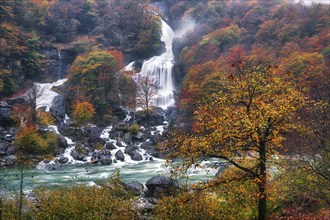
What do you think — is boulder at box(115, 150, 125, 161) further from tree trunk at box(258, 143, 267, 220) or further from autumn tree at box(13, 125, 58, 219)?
tree trunk at box(258, 143, 267, 220)

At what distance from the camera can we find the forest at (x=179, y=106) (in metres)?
9.61

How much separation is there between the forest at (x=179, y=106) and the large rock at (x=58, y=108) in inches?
15.9

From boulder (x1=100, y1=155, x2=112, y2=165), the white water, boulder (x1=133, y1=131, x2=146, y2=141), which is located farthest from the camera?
the white water

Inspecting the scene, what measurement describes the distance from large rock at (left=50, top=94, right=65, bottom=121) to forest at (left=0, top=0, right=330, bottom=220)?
40cm

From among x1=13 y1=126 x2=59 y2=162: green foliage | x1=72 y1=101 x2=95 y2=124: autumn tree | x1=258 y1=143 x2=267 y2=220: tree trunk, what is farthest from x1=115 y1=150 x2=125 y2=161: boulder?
x1=258 y1=143 x2=267 y2=220: tree trunk

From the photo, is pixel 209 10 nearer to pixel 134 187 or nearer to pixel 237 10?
pixel 237 10

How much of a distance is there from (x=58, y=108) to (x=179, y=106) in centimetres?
1997

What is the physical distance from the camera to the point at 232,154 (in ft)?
30.9

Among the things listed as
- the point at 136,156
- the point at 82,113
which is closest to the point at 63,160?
the point at 136,156

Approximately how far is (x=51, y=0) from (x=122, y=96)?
127 feet

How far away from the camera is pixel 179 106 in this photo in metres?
50.4

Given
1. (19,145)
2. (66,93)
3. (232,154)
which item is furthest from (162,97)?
(232,154)

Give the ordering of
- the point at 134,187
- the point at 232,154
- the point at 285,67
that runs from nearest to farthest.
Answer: the point at 232,154, the point at 134,187, the point at 285,67

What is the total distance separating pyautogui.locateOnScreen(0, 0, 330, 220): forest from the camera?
961 centimetres
